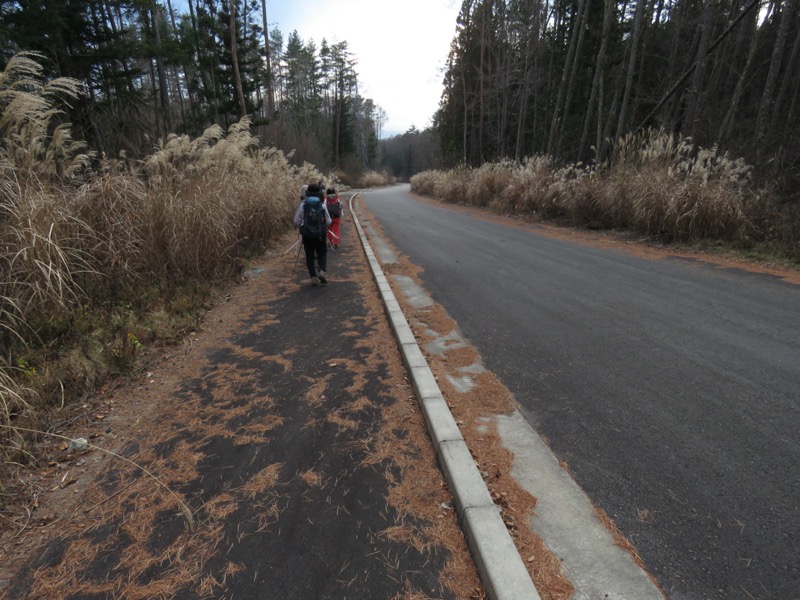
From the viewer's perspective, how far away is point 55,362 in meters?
3.55

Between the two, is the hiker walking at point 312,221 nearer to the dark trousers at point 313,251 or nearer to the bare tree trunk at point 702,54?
the dark trousers at point 313,251

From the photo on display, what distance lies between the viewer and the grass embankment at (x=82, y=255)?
11.2 ft

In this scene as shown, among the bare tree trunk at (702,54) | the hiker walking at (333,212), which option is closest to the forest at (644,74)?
the bare tree trunk at (702,54)

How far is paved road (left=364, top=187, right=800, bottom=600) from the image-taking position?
1844mm

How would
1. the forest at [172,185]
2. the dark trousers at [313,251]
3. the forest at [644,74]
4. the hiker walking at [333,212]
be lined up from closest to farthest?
the forest at [172,185]
the dark trousers at [313,251]
the hiker walking at [333,212]
the forest at [644,74]

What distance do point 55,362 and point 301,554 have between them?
3.26 m

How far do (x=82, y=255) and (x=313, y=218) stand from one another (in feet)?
10.2

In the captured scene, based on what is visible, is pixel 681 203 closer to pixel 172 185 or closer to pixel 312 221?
pixel 312 221

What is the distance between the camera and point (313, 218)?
639 cm

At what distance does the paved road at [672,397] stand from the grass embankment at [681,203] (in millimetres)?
2177

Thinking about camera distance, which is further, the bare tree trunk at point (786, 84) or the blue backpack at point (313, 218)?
the bare tree trunk at point (786, 84)

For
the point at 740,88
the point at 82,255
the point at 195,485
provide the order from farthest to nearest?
the point at 740,88
the point at 82,255
the point at 195,485

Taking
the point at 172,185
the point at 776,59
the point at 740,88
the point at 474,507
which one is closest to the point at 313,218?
the point at 172,185

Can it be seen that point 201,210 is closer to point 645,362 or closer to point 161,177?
point 161,177
